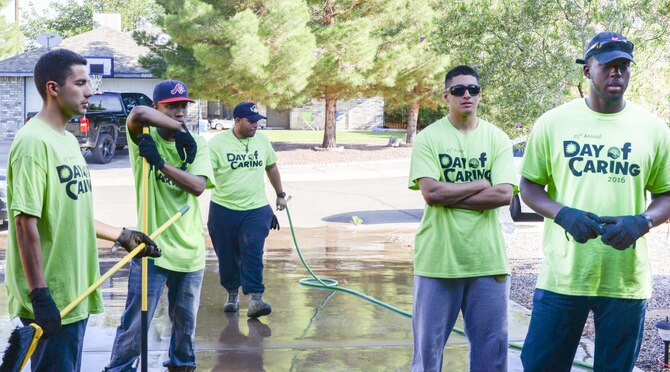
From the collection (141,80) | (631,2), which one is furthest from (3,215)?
(141,80)

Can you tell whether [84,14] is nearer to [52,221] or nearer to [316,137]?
[316,137]

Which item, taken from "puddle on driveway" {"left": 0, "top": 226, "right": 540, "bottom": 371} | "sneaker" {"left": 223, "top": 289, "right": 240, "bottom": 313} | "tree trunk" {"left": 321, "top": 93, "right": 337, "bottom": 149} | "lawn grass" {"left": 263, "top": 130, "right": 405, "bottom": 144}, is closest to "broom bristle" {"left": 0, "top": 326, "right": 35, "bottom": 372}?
"puddle on driveway" {"left": 0, "top": 226, "right": 540, "bottom": 371}

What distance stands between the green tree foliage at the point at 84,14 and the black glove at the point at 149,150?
53.4 meters

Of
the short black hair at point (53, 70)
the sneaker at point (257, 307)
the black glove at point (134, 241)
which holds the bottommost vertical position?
the sneaker at point (257, 307)

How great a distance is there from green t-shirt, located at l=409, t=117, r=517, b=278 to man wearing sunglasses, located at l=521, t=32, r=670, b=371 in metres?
0.74

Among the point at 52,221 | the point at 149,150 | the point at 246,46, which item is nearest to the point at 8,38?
the point at 246,46

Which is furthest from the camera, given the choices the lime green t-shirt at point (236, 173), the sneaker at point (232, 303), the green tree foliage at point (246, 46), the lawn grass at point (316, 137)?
the lawn grass at point (316, 137)

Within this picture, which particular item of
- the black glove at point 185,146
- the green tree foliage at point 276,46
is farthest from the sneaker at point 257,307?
the green tree foliage at point 276,46

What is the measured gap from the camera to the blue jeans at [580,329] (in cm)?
397

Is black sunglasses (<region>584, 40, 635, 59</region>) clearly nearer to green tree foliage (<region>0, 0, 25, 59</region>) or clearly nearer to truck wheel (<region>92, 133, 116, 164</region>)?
truck wheel (<region>92, 133, 116, 164</region>)

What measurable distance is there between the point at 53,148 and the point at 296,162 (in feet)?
70.0

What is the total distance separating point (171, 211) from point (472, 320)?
6.61ft

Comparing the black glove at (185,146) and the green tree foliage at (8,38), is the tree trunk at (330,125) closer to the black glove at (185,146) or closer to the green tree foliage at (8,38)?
the black glove at (185,146)

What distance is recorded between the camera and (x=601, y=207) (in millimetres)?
3928
